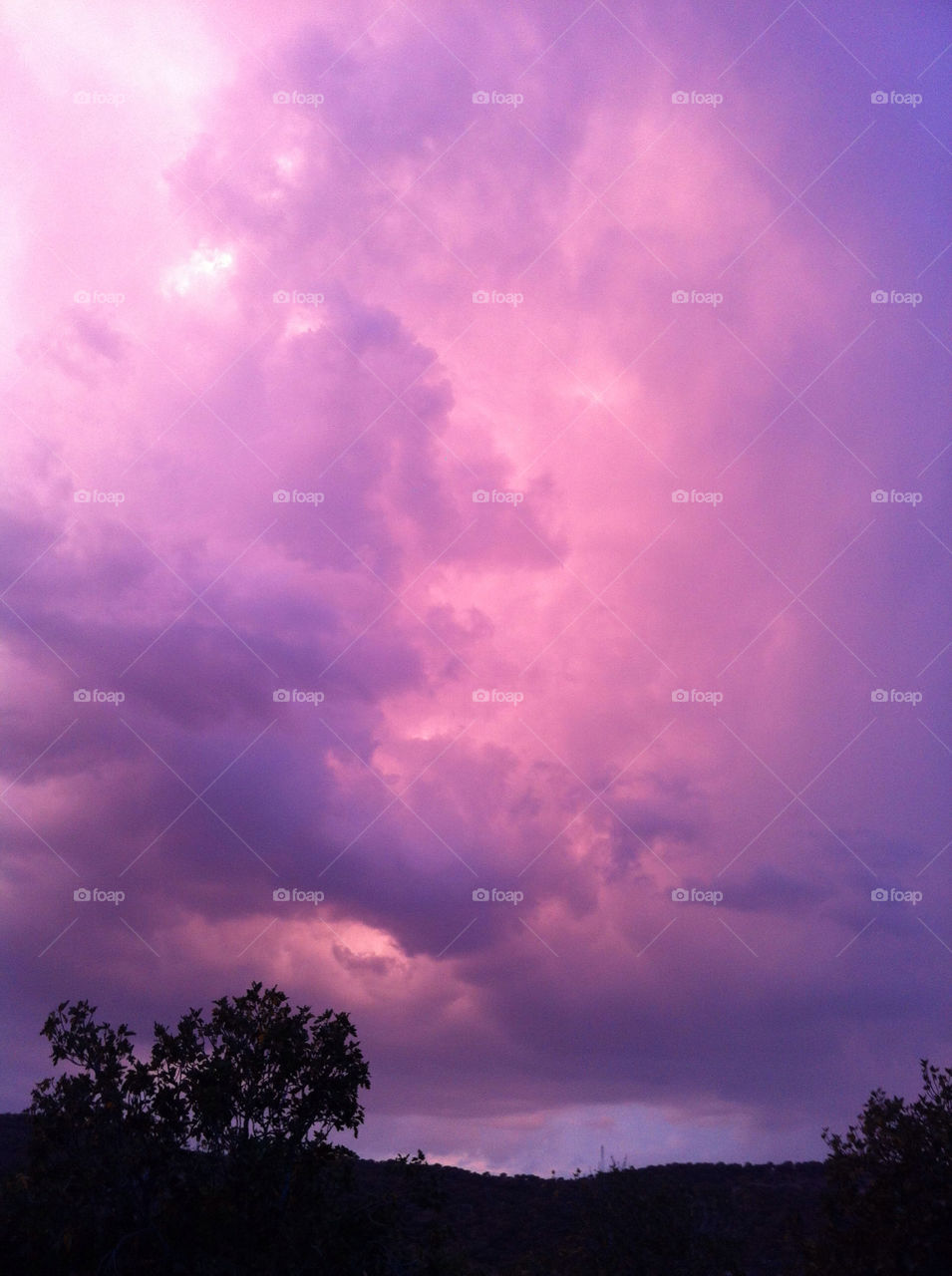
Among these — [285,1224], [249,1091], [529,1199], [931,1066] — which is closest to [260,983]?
[249,1091]

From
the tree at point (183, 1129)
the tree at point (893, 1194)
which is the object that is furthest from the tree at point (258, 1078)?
the tree at point (893, 1194)

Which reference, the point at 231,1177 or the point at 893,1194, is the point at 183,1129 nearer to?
the point at 231,1177

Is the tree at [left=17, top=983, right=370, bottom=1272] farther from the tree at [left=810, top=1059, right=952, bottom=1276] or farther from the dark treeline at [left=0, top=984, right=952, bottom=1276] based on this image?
the tree at [left=810, top=1059, right=952, bottom=1276]

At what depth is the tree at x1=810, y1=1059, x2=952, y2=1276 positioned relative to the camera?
1591cm

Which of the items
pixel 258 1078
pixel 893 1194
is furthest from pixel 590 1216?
pixel 258 1078

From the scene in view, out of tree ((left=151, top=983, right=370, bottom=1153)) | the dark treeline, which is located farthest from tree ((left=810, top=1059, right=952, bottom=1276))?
tree ((left=151, top=983, right=370, bottom=1153))

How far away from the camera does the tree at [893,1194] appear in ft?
52.2

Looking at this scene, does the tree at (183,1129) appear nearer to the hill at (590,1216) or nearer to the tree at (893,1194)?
the hill at (590,1216)

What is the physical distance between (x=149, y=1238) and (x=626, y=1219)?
58.5ft

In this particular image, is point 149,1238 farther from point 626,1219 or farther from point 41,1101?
point 626,1219

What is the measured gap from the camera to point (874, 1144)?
692 inches

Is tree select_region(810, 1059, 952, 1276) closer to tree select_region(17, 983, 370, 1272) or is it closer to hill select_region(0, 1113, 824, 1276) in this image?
hill select_region(0, 1113, 824, 1276)

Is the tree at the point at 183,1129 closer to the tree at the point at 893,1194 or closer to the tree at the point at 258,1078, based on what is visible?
the tree at the point at 258,1078

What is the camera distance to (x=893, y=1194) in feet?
54.3
